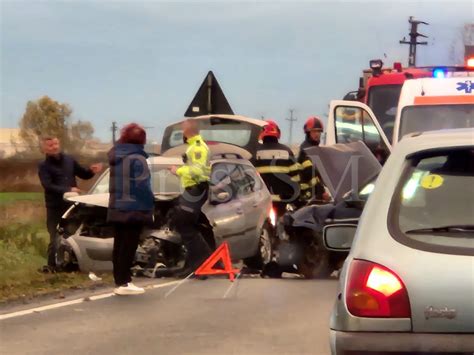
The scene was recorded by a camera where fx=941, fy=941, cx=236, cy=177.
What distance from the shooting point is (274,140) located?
13.1 m

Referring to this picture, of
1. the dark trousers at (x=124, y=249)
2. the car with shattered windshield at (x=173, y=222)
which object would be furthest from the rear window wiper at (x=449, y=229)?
the car with shattered windshield at (x=173, y=222)

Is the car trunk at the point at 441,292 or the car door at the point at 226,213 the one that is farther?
the car door at the point at 226,213

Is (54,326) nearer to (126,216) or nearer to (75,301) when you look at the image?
(75,301)

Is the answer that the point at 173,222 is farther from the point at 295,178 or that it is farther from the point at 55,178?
the point at 295,178

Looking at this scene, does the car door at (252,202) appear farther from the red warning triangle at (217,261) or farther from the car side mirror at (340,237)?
the car side mirror at (340,237)

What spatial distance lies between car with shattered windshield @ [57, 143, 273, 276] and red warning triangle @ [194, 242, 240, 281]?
172mm

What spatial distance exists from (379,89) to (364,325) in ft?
41.0

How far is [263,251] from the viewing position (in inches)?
473

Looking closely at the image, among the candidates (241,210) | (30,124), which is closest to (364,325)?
(241,210)

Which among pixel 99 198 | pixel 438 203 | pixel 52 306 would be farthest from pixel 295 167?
pixel 438 203

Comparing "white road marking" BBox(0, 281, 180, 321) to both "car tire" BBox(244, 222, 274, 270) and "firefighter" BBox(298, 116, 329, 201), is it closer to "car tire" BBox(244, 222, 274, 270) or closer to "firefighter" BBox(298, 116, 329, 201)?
"car tire" BBox(244, 222, 274, 270)

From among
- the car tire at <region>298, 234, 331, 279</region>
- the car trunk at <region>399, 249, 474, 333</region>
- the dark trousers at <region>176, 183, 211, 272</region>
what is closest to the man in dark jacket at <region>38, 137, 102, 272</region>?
the dark trousers at <region>176, 183, 211, 272</region>

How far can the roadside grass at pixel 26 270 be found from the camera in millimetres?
9688

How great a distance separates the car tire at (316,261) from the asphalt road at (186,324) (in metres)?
0.70
